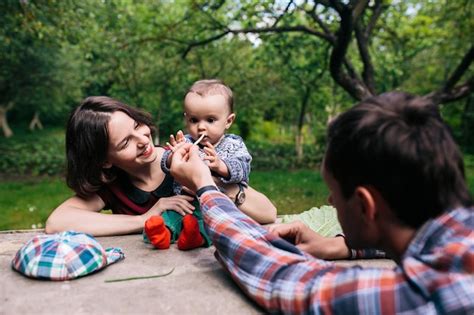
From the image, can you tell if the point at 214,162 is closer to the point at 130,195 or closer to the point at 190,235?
the point at 190,235

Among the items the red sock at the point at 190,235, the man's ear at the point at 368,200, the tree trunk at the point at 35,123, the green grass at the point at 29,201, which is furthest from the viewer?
the tree trunk at the point at 35,123

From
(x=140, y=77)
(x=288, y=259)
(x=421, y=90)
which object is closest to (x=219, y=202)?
(x=288, y=259)

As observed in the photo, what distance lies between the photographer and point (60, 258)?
1545 mm

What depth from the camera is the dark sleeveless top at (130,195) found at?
243 cm

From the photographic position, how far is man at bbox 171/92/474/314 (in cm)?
105

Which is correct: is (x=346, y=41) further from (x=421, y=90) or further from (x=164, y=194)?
(x=421, y=90)

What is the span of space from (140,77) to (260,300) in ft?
37.1

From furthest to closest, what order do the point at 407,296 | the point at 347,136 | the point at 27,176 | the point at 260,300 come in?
the point at 27,176, the point at 260,300, the point at 347,136, the point at 407,296

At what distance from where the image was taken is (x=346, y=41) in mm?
6254

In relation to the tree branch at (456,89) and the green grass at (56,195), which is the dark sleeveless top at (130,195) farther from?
the tree branch at (456,89)

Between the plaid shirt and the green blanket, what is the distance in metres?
0.75

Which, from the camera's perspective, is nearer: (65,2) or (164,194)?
(164,194)

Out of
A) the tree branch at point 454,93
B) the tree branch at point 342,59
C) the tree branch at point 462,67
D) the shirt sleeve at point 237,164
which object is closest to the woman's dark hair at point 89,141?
the shirt sleeve at point 237,164

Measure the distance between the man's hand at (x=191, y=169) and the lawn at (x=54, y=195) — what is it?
3.63 metres
